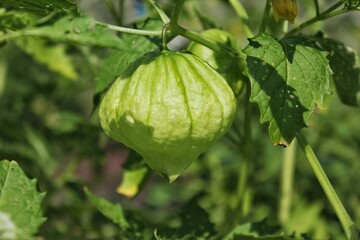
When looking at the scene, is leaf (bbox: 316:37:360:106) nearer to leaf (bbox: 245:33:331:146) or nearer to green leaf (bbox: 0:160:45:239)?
leaf (bbox: 245:33:331:146)

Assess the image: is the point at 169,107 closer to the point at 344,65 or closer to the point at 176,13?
the point at 176,13

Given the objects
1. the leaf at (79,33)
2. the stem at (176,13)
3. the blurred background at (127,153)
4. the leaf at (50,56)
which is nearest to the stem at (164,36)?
the stem at (176,13)

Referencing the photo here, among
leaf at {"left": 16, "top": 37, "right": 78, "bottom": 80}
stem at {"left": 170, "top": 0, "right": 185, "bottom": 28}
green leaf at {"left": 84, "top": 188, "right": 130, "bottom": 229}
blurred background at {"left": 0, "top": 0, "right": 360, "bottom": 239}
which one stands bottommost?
blurred background at {"left": 0, "top": 0, "right": 360, "bottom": 239}

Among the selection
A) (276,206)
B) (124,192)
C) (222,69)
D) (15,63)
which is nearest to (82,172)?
(15,63)

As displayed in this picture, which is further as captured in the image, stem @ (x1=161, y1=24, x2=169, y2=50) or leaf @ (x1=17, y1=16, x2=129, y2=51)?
stem @ (x1=161, y1=24, x2=169, y2=50)

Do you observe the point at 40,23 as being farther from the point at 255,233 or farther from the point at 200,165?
the point at 200,165

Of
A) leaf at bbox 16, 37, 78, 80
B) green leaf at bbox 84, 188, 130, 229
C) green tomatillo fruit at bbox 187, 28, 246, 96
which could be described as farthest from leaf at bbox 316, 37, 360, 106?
leaf at bbox 16, 37, 78, 80
